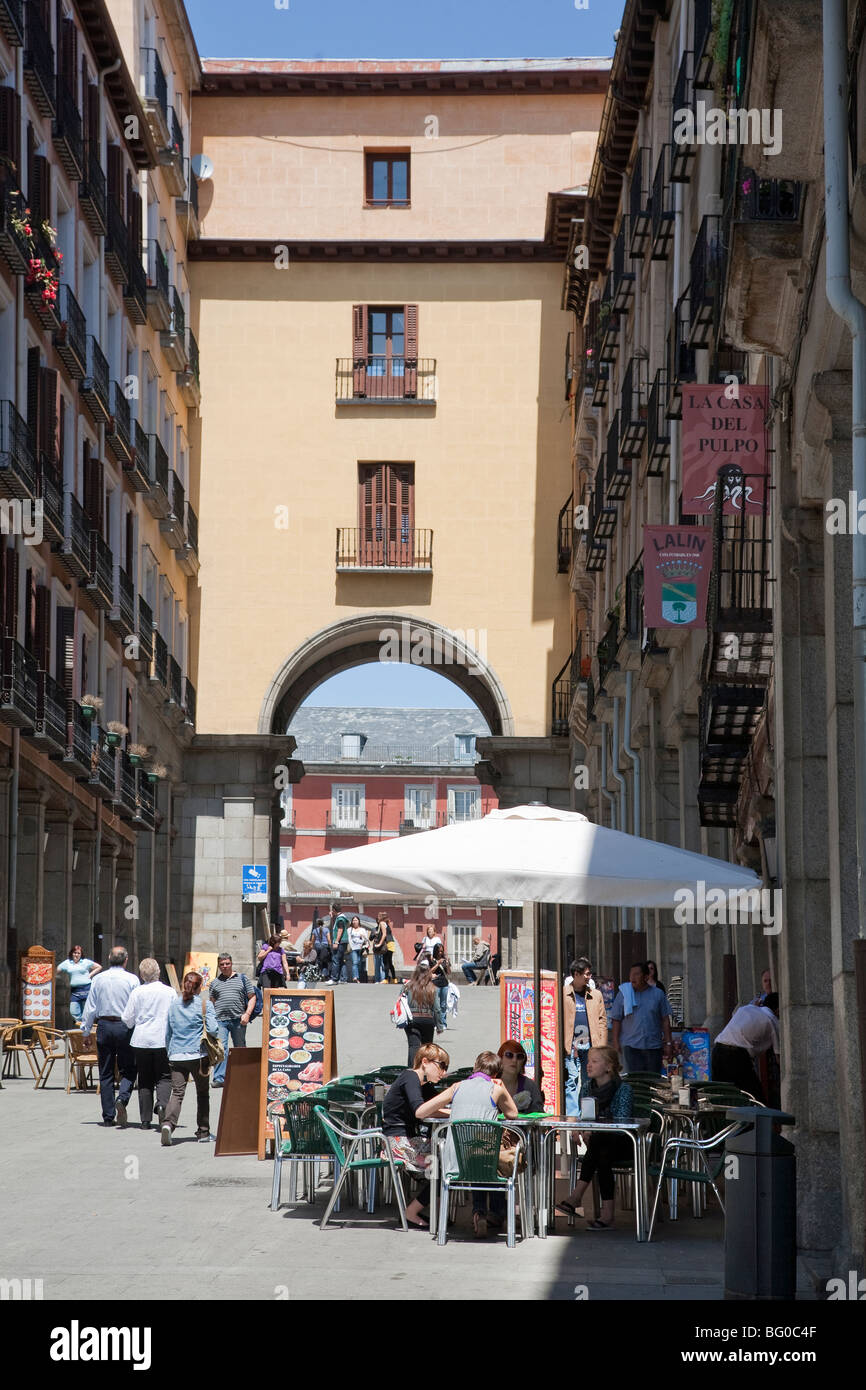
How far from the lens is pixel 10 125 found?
2888 cm

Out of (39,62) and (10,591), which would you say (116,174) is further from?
(10,591)

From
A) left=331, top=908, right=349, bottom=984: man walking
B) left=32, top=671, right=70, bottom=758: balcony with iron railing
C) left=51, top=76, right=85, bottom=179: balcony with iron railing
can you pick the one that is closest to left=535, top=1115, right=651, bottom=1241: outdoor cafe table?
left=32, top=671, right=70, bottom=758: balcony with iron railing

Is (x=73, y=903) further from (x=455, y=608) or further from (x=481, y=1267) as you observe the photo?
(x=481, y=1267)

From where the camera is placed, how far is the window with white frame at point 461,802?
94375mm

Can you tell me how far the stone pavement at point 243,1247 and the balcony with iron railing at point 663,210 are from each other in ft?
48.9

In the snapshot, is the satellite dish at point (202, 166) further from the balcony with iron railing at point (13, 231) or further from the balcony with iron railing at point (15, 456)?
the balcony with iron railing at point (15, 456)

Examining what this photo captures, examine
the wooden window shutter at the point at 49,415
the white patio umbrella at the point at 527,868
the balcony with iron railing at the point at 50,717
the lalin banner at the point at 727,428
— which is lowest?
the white patio umbrella at the point at 527,868

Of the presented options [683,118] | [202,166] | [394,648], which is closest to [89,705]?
[394,648]

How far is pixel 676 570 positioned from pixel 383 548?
26.3 metres

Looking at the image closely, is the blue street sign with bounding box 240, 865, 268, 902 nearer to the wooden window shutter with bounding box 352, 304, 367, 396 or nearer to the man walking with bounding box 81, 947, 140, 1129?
the wooden window shutter with bounding box 352, 304, 367, 396

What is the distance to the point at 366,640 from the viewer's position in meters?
50.1

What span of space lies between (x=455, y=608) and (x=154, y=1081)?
28.7 m

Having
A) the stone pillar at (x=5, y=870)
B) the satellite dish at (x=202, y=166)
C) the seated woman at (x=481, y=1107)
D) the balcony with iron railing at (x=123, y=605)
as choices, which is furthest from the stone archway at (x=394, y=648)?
the seated woman at (x=481, y=1107)
